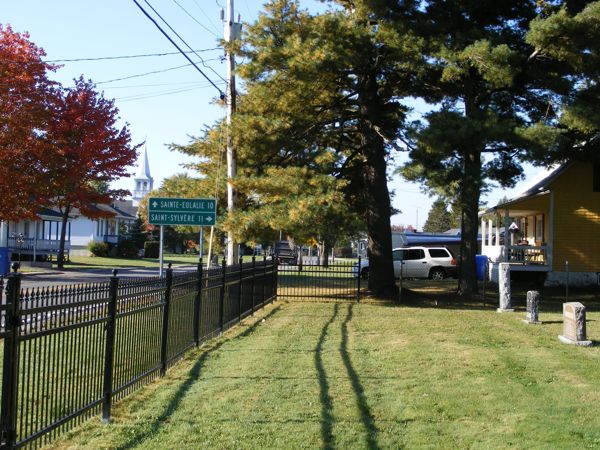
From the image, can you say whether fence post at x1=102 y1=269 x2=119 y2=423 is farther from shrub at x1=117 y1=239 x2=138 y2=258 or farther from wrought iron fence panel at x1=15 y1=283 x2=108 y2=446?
shrub at x1=117 y1=239 x2=138 y2=258

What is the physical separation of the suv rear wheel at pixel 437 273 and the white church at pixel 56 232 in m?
15.0

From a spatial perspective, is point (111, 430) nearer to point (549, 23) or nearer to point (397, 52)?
point (397, 52)

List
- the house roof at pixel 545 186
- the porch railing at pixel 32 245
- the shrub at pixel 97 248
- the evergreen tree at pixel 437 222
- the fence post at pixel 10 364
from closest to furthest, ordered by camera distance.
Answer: the fence post at pixel 10 364
the house roof at pixel 545 186
the porch railing at pixel 32 245
the shrub at pixel 97 248
the evergreen tree at pixel 437 222

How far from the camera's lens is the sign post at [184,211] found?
15.5 m

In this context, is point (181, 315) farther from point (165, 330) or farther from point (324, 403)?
point (324, 403)

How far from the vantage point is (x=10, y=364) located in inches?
180

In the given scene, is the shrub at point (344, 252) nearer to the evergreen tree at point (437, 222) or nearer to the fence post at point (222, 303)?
the evergreen tree at point (437, 222)

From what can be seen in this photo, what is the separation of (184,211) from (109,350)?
962 centimetres

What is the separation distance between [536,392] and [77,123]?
2812 cm

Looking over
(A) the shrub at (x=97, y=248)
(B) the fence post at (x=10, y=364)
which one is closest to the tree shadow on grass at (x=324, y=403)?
(B) the fence post at (x=10, y=364)

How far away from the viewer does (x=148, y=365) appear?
7.60m

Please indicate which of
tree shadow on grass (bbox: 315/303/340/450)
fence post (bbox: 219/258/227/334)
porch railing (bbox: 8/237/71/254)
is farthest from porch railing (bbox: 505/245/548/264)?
porch railing (bbox: 8/237/71/254)

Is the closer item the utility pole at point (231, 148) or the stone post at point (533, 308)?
the stone post at point (533, 308)

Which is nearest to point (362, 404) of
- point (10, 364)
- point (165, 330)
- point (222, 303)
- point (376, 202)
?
point (165, 330)
